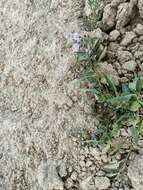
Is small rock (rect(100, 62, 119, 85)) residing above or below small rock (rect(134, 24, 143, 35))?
below

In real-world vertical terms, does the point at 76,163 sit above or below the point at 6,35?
below

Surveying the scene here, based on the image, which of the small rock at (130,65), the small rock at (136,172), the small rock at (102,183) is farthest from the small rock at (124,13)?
the small rock at (102,183)

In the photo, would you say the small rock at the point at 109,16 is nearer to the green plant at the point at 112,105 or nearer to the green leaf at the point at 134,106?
the green plant at the point at 112,105

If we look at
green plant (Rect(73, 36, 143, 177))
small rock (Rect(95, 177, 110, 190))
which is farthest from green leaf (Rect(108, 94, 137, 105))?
small rock (Rect(95, 177, 110, 190))

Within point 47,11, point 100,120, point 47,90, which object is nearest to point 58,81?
point 47,90

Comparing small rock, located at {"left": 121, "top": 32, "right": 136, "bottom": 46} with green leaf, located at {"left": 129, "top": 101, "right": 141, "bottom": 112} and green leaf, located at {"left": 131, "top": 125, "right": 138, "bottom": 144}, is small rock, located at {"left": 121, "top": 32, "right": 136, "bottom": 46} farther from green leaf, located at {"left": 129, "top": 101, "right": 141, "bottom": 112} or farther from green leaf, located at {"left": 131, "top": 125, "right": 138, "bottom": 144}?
green leaf, located at {"left": 131, "top": 125, "right": 138, "bottom": 144}

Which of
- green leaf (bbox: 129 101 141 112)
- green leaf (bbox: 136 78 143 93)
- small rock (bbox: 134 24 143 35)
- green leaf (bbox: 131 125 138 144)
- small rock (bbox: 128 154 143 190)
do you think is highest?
small rock (bbox: 134 24 143 35)

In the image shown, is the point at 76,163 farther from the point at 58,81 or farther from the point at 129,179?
the point at 58,81

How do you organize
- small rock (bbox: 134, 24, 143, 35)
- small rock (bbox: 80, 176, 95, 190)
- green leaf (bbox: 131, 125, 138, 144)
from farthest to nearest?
small rock (bbox: 134, 24, 143, 35) → small rock (bbox: 80, 176, 95, 190) → green leaf (bbox: 131, 125, 138, 144)
